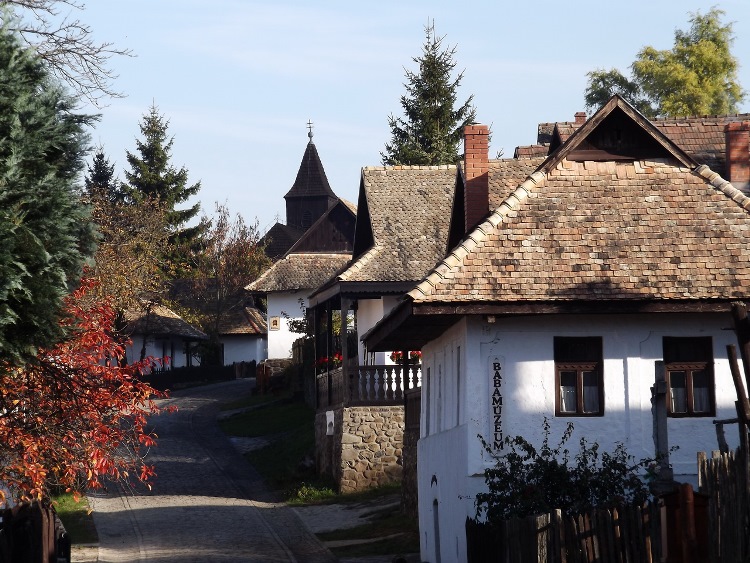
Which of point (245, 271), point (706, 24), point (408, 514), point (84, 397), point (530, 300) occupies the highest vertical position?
point (706, 24)

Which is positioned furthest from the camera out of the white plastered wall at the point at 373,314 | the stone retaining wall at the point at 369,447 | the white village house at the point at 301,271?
the white village house at the point at 301,271

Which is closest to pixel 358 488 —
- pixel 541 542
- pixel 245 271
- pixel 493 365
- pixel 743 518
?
Result: pixel 493 365

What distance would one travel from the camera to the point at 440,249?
34281 mm

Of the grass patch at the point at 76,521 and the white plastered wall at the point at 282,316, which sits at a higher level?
the white plastered wall at the point at 282,316

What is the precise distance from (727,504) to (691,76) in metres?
47.6

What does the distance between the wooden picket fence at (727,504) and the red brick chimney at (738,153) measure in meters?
15.4

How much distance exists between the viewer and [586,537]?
14258mm

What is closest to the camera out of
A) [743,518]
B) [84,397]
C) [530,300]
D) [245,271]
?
[743,518]

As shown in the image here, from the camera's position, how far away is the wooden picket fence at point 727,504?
10.7 m

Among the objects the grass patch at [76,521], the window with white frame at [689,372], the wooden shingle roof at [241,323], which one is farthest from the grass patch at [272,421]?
the wooden shingle roof at [241,323]

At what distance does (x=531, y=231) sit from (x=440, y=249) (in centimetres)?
1318

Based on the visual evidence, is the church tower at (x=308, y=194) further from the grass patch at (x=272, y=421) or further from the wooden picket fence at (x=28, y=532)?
the wooden picket fence at (x=28, y=532)

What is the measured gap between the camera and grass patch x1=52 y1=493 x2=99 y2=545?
27578 mm

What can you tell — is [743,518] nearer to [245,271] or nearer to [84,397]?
[84,397]
